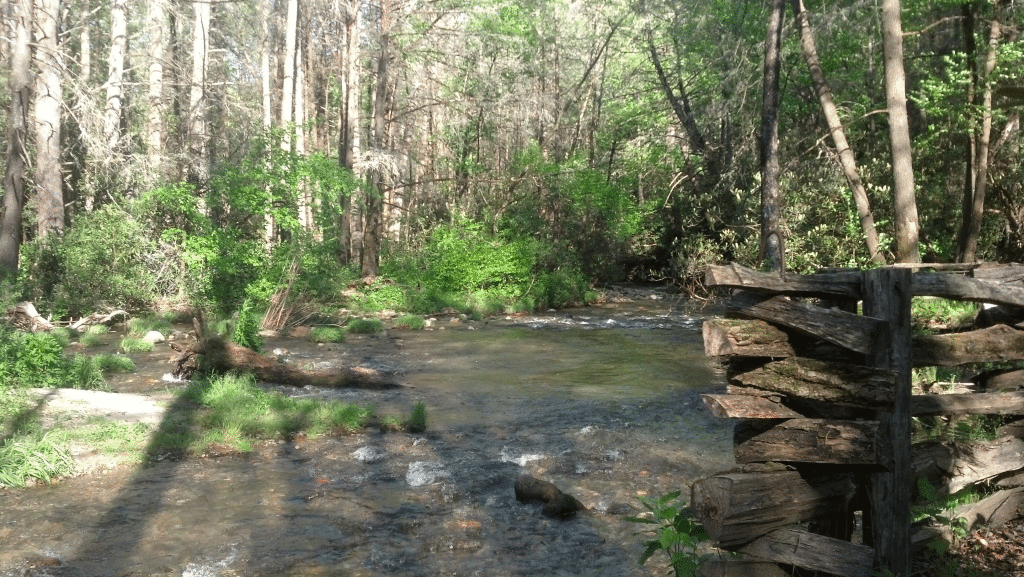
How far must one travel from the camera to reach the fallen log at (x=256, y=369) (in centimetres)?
1199

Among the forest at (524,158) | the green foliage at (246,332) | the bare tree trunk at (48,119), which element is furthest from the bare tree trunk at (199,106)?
the green foliage at (246,332)

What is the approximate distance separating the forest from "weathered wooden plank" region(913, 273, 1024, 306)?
1053 centimetres

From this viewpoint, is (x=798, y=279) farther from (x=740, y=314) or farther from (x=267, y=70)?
(x=267, y=70)

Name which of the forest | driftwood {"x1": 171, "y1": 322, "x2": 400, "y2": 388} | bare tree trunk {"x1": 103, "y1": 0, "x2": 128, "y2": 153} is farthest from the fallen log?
bare tree trunk {"x1": 103, "y1": 0, "x2": 128, "y2": 153}

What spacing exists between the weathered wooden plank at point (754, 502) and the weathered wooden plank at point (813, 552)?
0.07m

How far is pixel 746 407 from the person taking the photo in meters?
4.33

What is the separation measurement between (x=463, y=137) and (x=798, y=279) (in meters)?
27.8

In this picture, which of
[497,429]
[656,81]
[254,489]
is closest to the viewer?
[254,489]

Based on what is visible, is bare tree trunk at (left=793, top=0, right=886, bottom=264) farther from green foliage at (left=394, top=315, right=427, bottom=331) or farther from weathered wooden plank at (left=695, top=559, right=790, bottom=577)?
weathered wooden plank at (left=695, top=559, right=790, bottom=577)

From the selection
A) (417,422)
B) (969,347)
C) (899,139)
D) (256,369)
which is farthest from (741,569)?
(899,139)

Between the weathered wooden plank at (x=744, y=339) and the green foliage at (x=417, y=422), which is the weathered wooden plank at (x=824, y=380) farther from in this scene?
the green foliage at (x=417, y=422)

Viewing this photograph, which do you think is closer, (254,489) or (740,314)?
(740,314)

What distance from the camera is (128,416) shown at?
30.3ft

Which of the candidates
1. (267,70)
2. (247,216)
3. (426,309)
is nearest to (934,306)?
(426,309)
